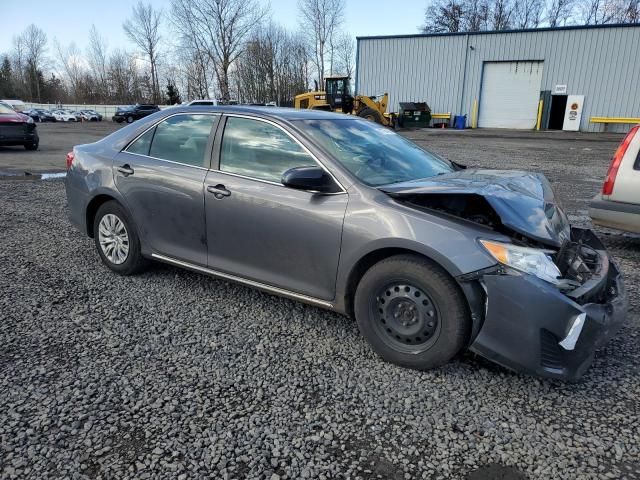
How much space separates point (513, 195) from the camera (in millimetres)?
3000

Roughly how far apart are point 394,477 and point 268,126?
2485 mm

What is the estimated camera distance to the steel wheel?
168 inches

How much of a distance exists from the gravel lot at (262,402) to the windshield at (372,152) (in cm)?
115

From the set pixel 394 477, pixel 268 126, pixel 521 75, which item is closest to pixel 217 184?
pixel 268 126

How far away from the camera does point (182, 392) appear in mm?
2668

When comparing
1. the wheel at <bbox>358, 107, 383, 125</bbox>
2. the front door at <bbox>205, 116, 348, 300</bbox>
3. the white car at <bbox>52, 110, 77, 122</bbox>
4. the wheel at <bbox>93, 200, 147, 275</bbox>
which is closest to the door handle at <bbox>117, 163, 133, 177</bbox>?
the wheel at <bbox>93, 200, 147, 275</bbox>

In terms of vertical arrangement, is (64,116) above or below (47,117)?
above

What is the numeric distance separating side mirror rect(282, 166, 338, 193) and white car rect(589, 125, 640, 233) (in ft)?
11.7

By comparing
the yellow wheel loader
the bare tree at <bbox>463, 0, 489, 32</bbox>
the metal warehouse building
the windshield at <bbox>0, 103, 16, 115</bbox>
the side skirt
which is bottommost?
the side skirt

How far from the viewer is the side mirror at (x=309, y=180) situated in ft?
9.94

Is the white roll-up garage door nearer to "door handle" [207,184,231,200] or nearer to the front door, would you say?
the front door

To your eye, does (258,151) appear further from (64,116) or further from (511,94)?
(64,116)

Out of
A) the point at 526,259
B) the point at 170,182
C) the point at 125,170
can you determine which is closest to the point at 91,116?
the point at 125,170

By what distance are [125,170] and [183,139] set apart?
2.05 ft
